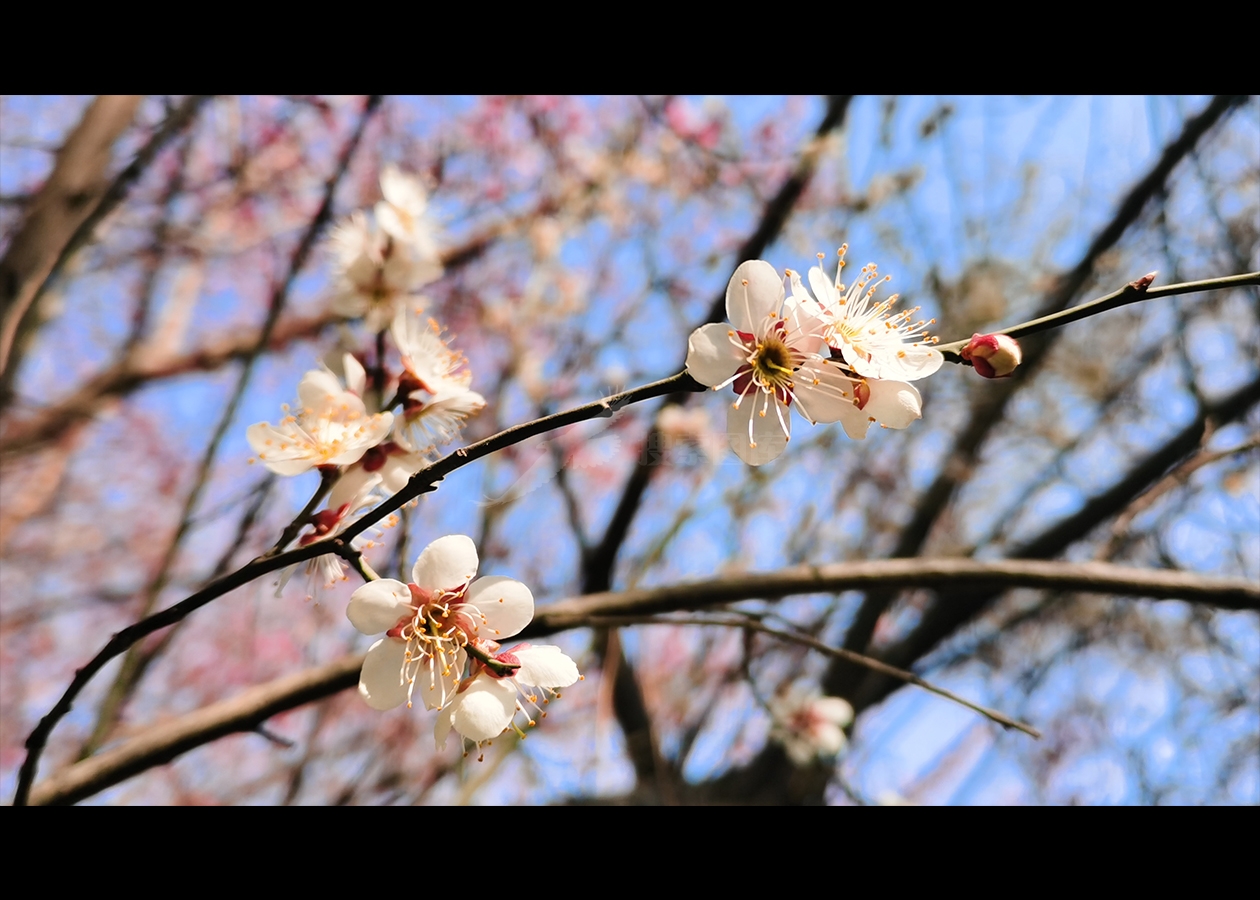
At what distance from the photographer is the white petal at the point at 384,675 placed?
0.83m

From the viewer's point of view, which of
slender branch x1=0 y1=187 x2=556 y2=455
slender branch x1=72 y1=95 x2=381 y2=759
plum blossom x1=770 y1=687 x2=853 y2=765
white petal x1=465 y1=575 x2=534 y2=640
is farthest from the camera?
slender branch x1=0 y1=187 x2=556 y2=455

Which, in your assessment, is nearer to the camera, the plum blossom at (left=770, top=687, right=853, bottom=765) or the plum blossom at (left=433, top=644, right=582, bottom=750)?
the plum blossom at (left=433, top=644, right=582, bottom=750)

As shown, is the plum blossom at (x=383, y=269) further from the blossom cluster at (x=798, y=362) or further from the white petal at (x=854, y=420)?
the white petal at (x=854, y=420)

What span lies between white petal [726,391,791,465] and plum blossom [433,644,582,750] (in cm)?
29

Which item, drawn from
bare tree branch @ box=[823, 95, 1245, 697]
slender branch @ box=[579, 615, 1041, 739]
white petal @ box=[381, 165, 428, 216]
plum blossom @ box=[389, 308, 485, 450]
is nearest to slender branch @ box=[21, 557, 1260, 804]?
slender branch @ box=[579, 615, 1041, 739]

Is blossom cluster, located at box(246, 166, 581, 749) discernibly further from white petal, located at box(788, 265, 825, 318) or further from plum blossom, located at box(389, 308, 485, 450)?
white petal, located at box(788, 265, 825, 318)

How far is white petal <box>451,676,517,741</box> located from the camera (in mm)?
774

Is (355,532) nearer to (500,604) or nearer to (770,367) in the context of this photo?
(500,604)

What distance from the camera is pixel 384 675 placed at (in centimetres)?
84

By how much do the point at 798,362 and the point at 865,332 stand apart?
3.5 inches

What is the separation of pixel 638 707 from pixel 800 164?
5.93 ft
